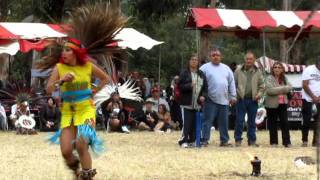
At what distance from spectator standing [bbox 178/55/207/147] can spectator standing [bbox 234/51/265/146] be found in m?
0.78

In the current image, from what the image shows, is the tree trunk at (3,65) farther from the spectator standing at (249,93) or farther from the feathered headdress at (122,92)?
the spectator standing at (249,93)

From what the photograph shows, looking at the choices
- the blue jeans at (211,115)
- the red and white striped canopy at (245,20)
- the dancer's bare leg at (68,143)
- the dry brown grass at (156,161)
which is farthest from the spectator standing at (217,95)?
the dancer's bare leg at (68,143)

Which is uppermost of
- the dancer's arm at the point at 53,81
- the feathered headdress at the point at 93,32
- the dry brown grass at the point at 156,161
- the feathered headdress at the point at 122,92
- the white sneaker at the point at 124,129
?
the feathered headdress at the point at 93,32

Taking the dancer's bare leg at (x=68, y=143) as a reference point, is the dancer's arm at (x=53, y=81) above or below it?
above

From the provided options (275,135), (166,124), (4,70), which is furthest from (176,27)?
(275,135)

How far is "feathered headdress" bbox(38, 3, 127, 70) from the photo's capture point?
25.8 feet

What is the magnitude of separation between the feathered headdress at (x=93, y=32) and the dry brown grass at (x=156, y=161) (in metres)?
1.47

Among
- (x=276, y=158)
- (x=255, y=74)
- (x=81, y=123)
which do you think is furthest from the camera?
(x=255, y=74)

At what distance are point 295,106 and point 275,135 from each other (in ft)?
18.6

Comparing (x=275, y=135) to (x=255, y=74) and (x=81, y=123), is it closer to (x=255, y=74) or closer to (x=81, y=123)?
(x=255, y=74)

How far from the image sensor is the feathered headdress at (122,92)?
17766 mm

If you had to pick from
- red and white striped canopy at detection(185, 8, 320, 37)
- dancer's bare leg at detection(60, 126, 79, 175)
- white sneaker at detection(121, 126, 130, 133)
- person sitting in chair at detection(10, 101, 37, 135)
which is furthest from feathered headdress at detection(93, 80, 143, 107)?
dancer's bare leg at detection(60, 126, 79, 175)

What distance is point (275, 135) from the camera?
1309cm

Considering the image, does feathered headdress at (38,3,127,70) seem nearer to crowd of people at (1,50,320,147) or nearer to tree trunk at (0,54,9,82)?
crowd of people at (1,50,320,147)
